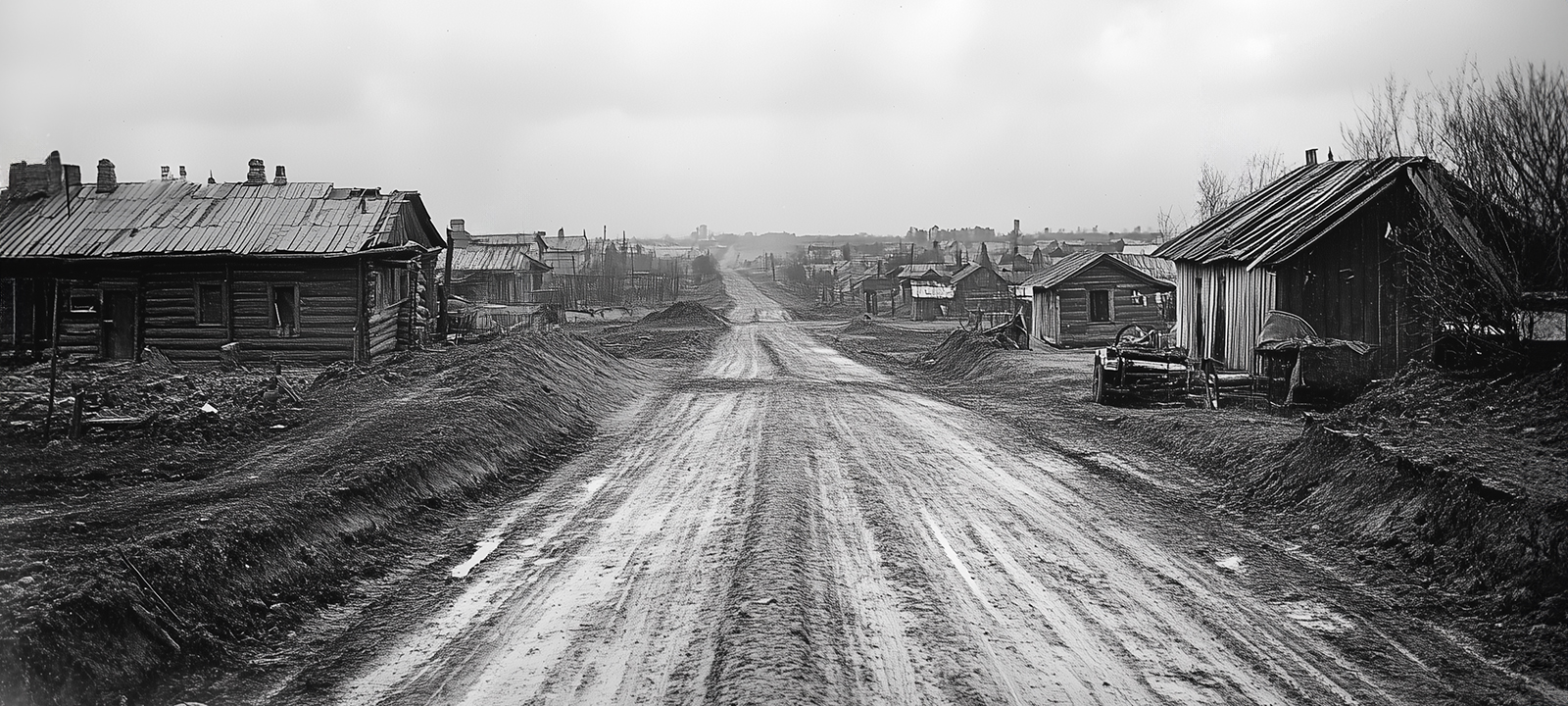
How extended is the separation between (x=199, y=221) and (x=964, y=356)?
21.4 m

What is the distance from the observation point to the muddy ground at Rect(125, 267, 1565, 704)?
629 cm

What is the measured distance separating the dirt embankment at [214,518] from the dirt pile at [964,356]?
13426 mm

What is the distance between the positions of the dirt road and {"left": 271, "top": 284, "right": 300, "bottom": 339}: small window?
53.7 feet

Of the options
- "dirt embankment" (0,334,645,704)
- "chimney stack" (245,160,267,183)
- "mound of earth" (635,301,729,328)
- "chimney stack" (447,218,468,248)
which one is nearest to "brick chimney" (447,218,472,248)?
"chimney stack" (447,218,468,248)

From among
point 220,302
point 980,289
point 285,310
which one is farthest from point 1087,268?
point 220,302

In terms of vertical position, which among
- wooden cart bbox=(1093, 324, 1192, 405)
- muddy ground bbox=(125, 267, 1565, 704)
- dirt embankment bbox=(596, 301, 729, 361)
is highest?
dirt embankment bbox=(596, 301, 729, 361)

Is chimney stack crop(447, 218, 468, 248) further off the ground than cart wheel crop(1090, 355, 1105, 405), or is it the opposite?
chimney stack crop(447, 218, 468, 248)

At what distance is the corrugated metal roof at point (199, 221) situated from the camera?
26.3 meters

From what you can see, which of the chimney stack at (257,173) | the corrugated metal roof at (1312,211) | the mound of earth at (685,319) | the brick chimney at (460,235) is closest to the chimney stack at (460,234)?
the brick chimney at (460,235)

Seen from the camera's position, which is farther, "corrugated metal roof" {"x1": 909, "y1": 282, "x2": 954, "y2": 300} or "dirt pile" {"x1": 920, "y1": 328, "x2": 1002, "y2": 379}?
"corrugated metal roof" {"x1": 909, "y1": 282, "x2": 954, "y2": 300}

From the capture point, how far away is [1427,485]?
9.66 meters

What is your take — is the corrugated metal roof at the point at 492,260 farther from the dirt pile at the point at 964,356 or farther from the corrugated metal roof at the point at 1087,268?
the dirt pile at the point at 964,356

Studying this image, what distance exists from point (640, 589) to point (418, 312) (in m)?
26.0

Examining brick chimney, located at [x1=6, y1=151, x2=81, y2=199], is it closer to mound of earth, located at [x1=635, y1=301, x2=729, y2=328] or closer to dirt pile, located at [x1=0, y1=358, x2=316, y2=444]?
dirt pile, located at [x1=0, y1=358, x2=316, y2=444]
